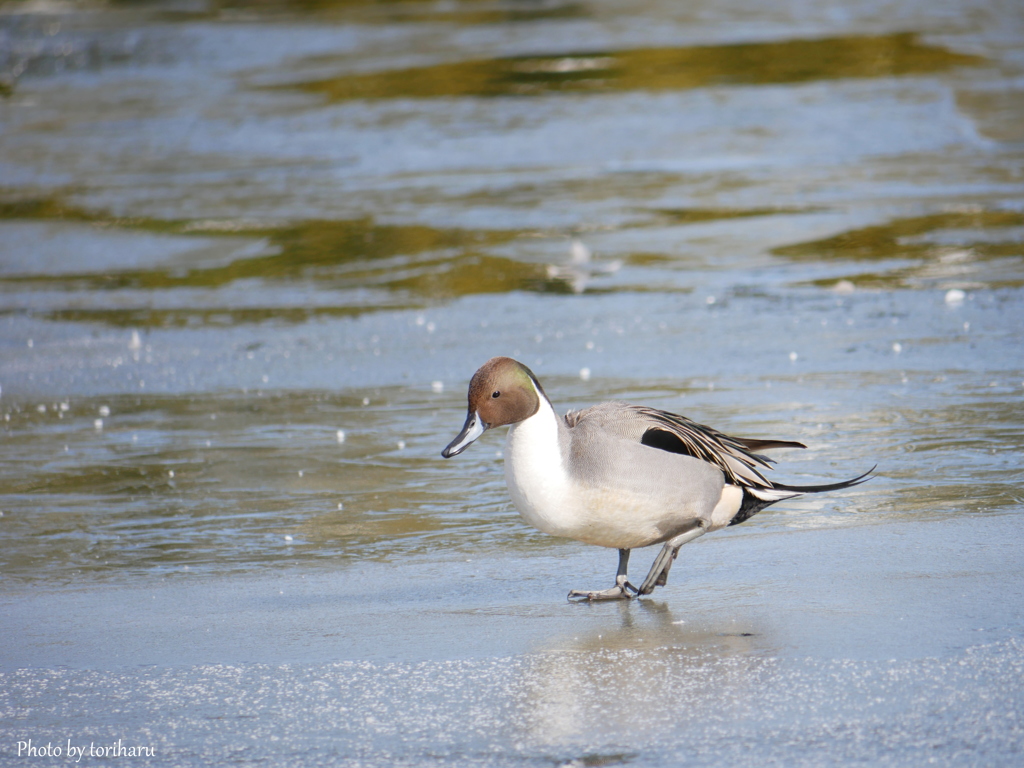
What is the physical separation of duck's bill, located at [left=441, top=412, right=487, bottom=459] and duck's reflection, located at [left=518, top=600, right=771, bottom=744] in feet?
2.26

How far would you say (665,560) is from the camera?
416 cm

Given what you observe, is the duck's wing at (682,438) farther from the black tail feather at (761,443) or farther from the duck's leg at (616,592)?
the duck's leg at (616,592)

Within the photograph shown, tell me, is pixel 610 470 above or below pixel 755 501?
above

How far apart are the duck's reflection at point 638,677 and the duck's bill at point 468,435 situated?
0.69 m

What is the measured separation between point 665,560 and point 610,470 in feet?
1.27

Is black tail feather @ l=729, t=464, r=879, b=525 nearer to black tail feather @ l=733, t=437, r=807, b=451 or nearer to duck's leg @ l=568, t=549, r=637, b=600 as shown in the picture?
black tail feather @ l=733, t=437, r=807, b=451

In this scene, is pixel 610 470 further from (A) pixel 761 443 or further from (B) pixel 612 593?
(A) pixel 761 443

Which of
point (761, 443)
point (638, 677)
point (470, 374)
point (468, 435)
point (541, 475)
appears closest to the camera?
point (638, 677)

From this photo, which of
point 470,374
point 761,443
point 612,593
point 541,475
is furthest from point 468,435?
point 470,374

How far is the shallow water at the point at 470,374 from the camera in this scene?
3277 mm

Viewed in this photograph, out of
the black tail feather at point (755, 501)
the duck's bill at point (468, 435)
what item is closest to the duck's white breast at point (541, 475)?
the duck's bill at point (468, 435)

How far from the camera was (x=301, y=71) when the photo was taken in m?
18.5

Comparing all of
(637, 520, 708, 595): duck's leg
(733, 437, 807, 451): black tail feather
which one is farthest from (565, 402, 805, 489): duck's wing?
(637, 520, 708, 595): duck's leg

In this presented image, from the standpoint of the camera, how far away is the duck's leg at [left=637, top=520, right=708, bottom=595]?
A: 412cm
